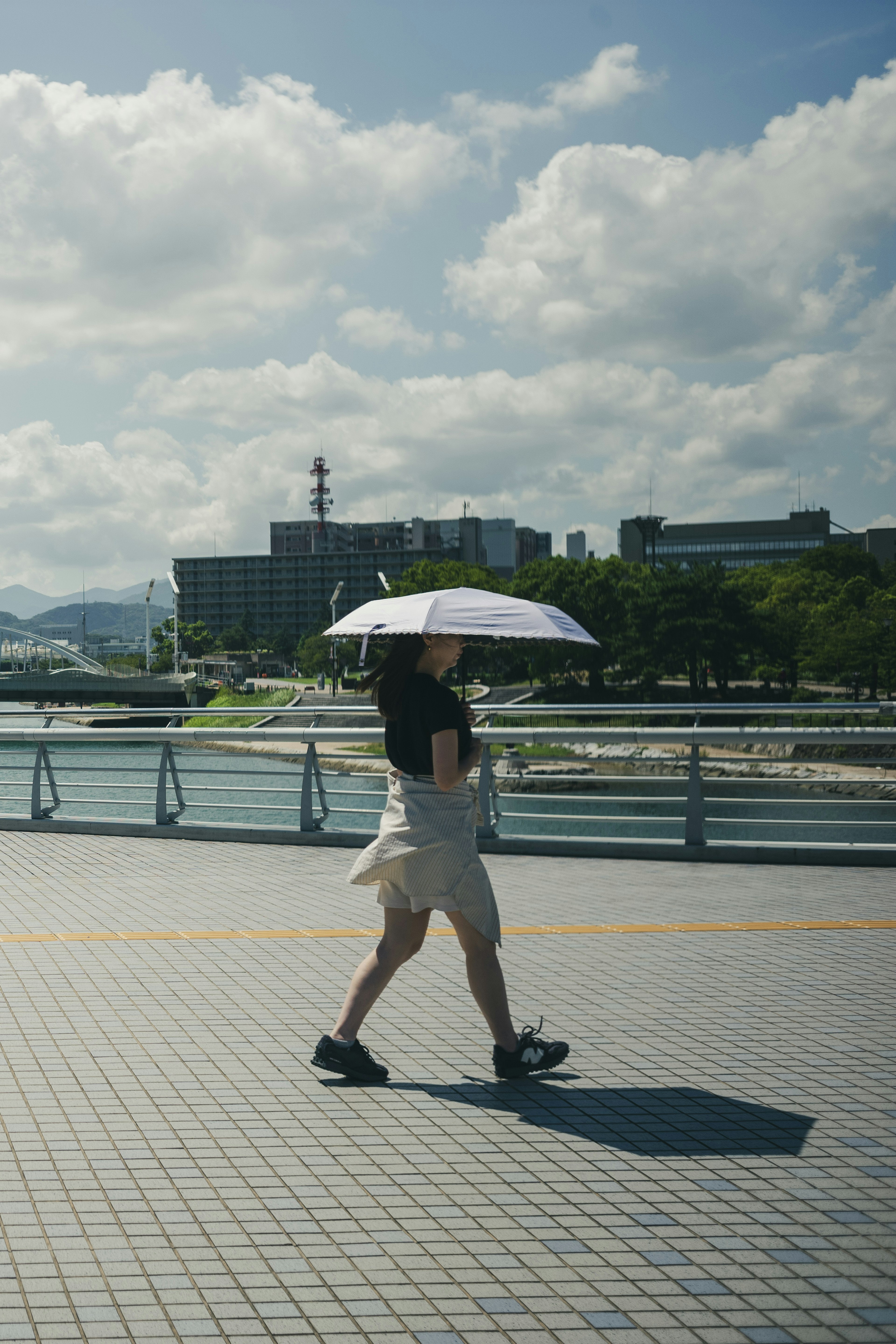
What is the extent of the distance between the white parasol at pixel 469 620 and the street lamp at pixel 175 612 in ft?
370

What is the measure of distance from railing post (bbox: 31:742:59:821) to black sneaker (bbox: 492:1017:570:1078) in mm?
9281

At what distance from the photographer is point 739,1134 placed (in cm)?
404

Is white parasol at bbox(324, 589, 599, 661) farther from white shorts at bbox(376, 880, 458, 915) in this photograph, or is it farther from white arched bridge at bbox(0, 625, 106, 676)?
white arched bridge at bbox(0, 625, 106, 676)

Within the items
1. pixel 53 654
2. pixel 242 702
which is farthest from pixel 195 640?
pixel 242 702

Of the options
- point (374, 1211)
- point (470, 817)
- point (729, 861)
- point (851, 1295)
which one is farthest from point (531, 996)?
point (729, 861)

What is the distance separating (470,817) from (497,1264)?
71.3 inches

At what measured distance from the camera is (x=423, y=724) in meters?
4.50

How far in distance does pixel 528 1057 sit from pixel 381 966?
2.31ft

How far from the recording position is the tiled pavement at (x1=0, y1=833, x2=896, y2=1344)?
2.94m

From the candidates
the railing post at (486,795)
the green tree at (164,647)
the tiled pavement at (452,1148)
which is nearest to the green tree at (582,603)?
the railing post at (486,795)

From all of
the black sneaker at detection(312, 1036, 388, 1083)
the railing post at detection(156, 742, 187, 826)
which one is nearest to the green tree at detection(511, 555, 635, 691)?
the railing post at detection(156, 742, 187, 826)

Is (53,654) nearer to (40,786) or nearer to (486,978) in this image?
(40,786)

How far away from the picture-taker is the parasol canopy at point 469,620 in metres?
4.48

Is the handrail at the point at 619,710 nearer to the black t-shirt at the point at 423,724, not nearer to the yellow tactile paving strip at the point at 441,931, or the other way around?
the yellow tactile paving strip at the point at 441,931
